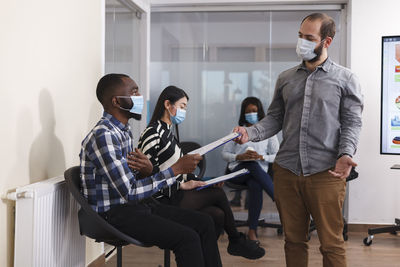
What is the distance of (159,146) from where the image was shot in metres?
2.82

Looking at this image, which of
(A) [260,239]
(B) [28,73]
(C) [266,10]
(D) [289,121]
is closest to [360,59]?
(C) [266,10]

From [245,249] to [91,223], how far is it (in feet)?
3.32

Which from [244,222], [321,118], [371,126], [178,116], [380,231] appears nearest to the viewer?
[321,118]

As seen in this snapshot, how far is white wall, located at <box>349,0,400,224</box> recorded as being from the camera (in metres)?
4.74

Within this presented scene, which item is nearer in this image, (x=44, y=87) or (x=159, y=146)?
(x=44, y=87)

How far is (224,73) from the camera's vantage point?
5211mm

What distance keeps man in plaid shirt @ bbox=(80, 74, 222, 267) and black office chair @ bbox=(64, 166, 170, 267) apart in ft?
0.19

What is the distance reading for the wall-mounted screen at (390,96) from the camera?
173 inches

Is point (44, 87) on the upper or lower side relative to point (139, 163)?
upper

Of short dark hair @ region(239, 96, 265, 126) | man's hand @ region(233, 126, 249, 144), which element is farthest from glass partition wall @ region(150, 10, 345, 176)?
man's hand @ region(233, 126, 249, 144)

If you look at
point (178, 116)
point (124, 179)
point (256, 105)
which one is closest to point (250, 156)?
point (256, 105)

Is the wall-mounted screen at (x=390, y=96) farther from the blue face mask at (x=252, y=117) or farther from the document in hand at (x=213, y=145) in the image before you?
the document in hand at (x=213, y=145)

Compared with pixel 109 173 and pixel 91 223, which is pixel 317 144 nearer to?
pixel 109 173

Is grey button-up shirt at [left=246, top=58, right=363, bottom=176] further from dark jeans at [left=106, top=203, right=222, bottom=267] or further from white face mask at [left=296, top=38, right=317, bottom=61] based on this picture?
dark jeans at [left=106, top=203, right=222, bottom=267]
